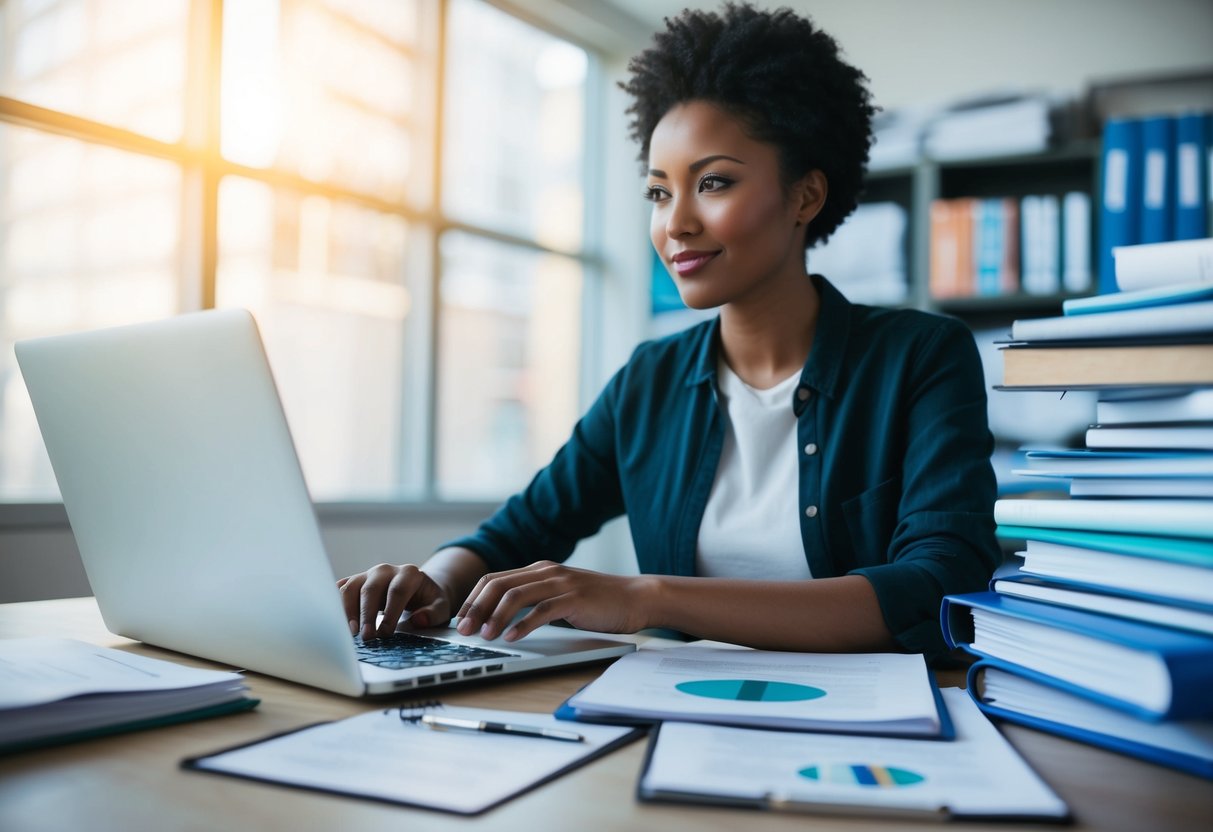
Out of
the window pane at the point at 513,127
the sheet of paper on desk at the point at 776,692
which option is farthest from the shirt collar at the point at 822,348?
the window pane at the point at 513,127

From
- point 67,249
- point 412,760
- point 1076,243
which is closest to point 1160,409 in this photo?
point 412,760

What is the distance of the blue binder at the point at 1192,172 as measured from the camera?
256cm

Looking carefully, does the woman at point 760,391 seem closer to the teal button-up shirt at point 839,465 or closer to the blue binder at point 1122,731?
the teal button-up shirt at point 839,465

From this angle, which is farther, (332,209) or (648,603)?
(332,209)

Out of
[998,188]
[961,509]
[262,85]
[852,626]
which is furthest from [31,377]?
[998,188]

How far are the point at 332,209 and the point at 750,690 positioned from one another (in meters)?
2.84

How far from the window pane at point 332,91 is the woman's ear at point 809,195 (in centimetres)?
201

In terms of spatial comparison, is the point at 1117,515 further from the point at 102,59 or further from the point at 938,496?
the point at 102,59

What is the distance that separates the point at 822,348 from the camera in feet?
4.62

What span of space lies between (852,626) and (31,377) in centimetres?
85

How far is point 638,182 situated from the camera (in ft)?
14.2

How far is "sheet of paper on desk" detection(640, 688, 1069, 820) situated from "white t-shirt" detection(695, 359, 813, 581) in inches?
26.9

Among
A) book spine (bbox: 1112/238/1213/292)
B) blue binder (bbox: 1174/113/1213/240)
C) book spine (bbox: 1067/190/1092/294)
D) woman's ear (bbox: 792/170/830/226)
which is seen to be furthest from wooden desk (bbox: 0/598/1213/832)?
book spine (bbox: 1067/190/1092/294)

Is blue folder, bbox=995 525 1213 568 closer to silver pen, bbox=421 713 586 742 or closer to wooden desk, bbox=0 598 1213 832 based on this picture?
wooden desk, bbox=0 598 1213 832
